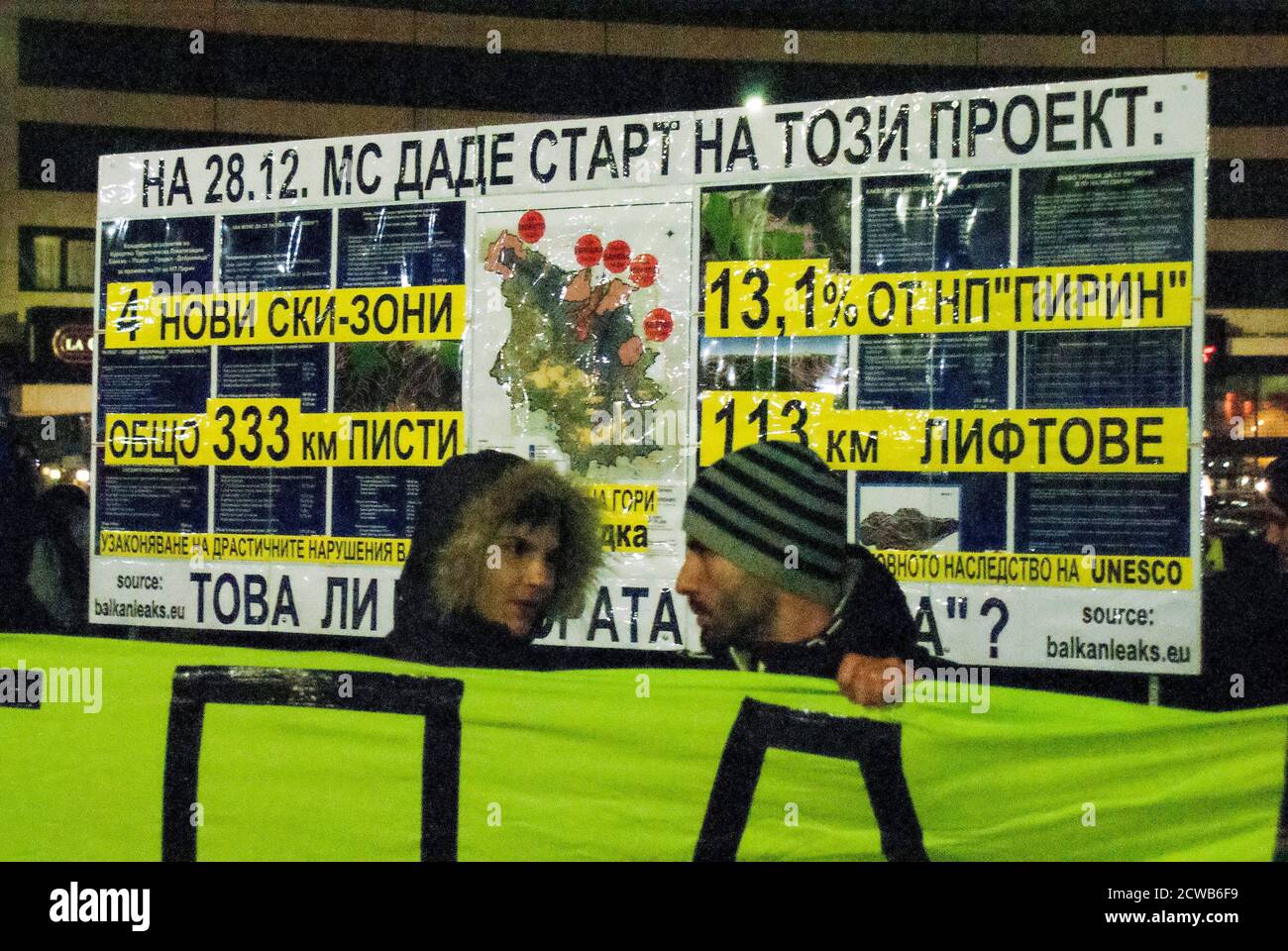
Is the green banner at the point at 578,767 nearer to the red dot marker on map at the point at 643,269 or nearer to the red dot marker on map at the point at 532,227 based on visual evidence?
the red dot marker on map at the point at 643,269

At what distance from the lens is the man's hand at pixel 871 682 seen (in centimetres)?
335

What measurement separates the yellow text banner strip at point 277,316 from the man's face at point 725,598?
2.25 meters

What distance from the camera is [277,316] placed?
18.9 ft

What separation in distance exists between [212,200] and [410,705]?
3313 millimetres

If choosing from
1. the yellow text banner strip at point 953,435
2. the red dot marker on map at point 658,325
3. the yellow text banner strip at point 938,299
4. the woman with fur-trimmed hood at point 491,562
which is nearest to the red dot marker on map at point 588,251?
the red dot marker on map at point 658,325

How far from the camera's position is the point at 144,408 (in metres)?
5.96

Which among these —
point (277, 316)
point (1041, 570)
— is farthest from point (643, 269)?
point (1041, 570)

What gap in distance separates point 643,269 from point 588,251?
264 mm

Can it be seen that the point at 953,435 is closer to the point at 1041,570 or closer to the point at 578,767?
the point at 1041,570

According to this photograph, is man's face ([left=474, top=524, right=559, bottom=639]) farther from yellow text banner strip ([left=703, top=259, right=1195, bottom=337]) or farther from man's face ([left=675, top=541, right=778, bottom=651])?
yellow text banner strip ([left=703, top=259, right=1195, bottom=337])

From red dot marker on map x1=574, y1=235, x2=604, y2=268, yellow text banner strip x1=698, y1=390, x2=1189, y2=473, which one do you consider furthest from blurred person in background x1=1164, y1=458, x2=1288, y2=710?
red dot marker on map x1=574, y1=235, x2=604, y2=268

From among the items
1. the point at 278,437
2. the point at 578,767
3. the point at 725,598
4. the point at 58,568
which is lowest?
the point at 578,767
